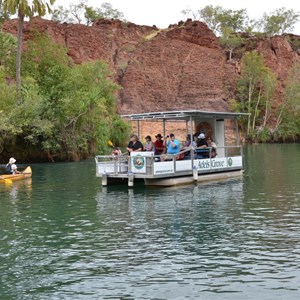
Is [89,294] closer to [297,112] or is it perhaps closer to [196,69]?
[297,112]

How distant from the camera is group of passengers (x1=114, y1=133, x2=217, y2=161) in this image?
26562mm

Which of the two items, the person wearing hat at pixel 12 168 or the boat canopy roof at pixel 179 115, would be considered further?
the person wearing hat at pixel 12 168

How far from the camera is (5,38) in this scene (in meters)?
62.9

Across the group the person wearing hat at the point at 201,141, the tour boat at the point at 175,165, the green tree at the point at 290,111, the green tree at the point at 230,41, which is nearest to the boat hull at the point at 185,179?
the tour boat at the point at 175,165

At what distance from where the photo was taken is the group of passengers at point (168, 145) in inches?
1046

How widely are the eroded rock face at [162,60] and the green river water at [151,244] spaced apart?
234ft

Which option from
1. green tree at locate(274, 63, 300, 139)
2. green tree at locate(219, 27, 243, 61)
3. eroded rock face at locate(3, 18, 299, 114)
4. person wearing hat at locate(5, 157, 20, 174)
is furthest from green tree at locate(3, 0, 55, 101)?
green tree at locate(219, 27, 243, 61)

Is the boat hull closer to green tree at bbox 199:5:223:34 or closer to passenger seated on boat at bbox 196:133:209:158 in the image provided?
passenger seated on boat at bbox 196:133:209:158

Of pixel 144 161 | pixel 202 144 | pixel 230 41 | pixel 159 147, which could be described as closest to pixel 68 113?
pixel 159 147

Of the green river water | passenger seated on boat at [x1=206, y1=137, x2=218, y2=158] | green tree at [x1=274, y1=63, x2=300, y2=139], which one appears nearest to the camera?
the green river water

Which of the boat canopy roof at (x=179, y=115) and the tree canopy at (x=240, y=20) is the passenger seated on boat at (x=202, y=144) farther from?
the tree canopy at (x=240, y=20)

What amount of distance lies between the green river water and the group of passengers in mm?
2527

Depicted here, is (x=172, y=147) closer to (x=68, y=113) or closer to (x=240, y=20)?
(x=68, y=113)

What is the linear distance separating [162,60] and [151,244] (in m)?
91.3
